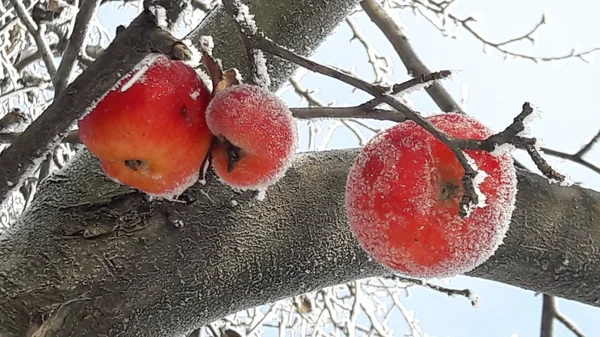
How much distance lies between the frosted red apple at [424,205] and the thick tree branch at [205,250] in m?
0.21

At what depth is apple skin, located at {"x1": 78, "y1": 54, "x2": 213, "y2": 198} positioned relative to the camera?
1.55 ft

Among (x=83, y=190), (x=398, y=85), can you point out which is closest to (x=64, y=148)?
(x=83, y=190)

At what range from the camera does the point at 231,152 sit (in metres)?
0.48

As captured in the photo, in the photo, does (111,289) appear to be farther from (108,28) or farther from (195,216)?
(108,28)

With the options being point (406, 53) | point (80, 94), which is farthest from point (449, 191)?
point (406, 53)

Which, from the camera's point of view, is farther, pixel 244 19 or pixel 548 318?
pixel 548 318

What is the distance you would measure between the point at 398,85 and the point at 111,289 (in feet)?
1.20

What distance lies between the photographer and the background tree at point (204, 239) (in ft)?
2.08

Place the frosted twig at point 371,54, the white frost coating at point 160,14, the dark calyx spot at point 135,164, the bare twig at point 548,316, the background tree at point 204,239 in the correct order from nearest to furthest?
the white frost coating at point 160,14
the dark calyx spot at point 135,164
the background tree at point 204,239
the bare twig at point 548,316
the frosted twig at point 371,54

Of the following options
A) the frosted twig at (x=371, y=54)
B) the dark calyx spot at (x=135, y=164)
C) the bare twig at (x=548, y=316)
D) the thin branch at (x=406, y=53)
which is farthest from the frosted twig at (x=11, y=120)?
the frosted twig at (x=371, y=54)

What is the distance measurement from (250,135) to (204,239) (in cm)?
26

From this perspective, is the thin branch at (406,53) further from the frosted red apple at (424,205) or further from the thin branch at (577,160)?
the frosted red apple at (424,205)

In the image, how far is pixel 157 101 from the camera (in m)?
0.47

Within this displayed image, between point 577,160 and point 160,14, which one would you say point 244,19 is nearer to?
point 160,14
